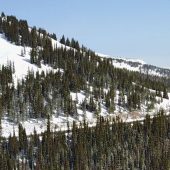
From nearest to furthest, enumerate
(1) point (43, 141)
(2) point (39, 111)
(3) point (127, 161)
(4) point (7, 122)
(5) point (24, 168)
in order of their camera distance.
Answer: (5) point (24, 168) < (1) point (43, 141) < (3) point (127, 161) < (4) point (7, 122) < (2) point (39, 111)

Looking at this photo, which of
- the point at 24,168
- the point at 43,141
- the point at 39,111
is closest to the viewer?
the point at 24,168

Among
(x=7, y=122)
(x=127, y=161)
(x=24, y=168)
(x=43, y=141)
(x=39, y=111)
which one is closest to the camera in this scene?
(x=24, y=168)

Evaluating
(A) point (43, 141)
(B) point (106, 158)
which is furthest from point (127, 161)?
(A) point (43, 141)

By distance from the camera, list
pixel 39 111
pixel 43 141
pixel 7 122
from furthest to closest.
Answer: pixel 39 111
pixel 7 122
pixel 43 141

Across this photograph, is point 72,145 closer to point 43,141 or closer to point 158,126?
point 43,141

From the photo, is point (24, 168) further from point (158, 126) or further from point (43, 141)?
point (158, 126)

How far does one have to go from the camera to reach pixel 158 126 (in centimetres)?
19600

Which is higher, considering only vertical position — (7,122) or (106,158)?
(7,122)

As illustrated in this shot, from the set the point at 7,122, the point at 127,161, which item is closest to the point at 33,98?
the point at 7,122

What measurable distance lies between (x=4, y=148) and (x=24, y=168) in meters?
11.8

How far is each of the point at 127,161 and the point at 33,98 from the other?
54.5 metres

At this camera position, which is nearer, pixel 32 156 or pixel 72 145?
pixel 32 156

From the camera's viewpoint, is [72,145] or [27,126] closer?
[72,145]

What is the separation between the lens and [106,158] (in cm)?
16512
